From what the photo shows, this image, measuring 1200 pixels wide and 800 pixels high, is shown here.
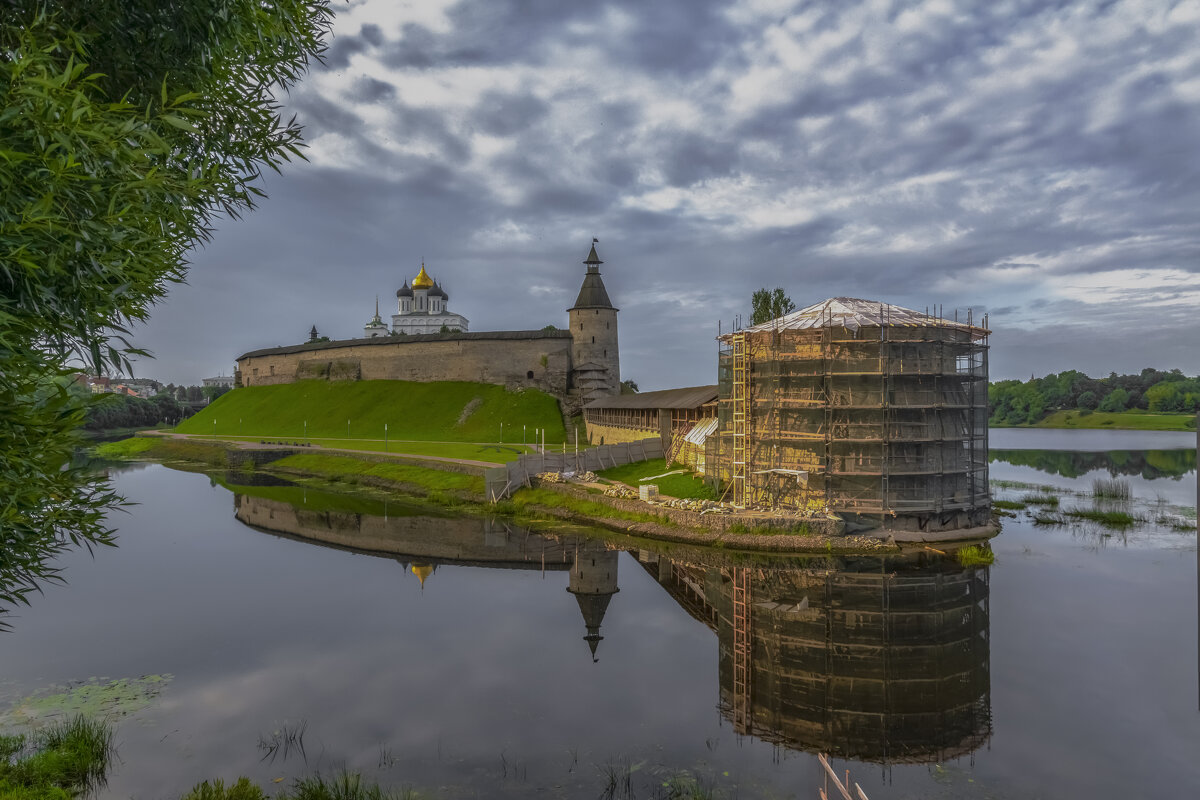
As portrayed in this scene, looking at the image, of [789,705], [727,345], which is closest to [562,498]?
[727,345]

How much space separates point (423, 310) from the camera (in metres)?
104

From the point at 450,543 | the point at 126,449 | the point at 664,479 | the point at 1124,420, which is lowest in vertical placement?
the point at 450,543

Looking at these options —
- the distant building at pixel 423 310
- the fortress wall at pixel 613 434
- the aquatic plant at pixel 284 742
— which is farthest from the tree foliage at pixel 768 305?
the distant building at pixel 423 310

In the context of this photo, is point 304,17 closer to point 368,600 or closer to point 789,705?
point 789,705

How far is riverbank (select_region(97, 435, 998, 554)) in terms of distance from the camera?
20.9 m

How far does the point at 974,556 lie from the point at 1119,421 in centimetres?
9495

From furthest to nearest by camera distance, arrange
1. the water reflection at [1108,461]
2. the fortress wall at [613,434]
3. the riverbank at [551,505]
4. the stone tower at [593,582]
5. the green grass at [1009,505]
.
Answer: the water reflection at [1108,461] < the fortress wall at [613,434] < the green grass at [1009,505] < the riverbank at [551,505] < the stone tower at [593,582]

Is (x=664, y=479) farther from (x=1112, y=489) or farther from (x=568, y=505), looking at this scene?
(x=1112, y=489)

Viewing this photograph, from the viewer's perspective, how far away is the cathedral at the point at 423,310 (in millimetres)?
101375

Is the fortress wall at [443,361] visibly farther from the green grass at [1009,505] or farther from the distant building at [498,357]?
the green grass at [1009,505]

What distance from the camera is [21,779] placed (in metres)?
8.55

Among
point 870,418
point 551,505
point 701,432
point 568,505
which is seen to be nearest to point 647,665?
point 870,418

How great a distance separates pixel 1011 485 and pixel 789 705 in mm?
29844

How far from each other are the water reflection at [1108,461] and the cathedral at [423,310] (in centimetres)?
7507
